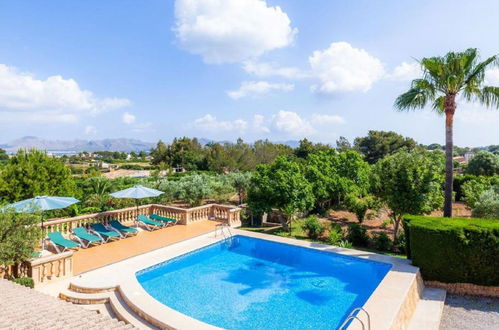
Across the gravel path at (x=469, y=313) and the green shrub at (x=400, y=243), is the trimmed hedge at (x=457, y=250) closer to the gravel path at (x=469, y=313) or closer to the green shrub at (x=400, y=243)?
the gravel path at (x=469, y=313)

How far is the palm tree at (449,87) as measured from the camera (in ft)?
38.9

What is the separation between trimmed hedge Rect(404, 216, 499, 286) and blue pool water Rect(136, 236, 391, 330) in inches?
56.9

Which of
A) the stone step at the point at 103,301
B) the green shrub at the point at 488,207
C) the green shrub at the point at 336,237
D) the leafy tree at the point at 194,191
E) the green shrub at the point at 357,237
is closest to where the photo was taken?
the stone step at the point at 103,301

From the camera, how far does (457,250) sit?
377 inches

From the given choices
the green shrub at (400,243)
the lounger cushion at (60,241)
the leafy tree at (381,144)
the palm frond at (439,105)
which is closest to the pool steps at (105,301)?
the lounger cushion at (60,241)

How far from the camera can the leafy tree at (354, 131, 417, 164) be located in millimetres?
61206

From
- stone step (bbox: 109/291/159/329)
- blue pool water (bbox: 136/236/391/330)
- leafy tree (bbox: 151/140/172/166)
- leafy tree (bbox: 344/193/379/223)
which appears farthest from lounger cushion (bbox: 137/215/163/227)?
leafy tree (bbox: 151/140/172/166)

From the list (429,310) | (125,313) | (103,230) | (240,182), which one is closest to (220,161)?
(240,182)

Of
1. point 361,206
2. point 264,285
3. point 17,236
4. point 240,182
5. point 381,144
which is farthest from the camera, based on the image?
point 381,144

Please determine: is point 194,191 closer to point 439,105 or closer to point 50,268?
point 50,268

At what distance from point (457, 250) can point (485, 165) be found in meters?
39.4

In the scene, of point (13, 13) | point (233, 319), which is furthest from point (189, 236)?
point (13, 13)

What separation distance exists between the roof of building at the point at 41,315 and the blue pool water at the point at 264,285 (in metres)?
2.90

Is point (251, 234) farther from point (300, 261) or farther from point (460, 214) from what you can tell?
point (460, 214)
